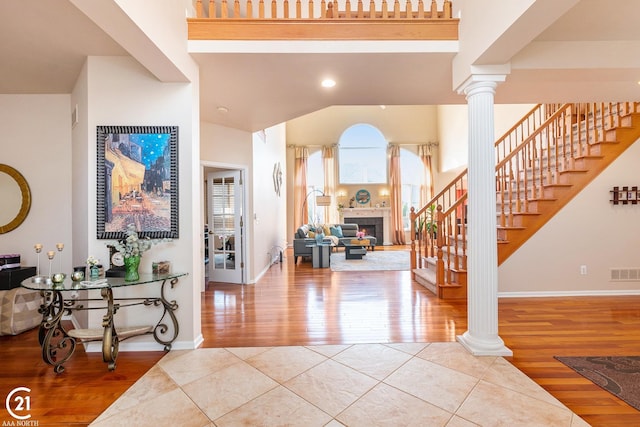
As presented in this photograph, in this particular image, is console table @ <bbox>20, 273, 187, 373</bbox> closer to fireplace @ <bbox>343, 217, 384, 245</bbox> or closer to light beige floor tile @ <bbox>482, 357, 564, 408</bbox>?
light beige floor tile @ <bbox>482, 357, 564, 408</bbox>

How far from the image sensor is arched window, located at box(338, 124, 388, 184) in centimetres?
1085

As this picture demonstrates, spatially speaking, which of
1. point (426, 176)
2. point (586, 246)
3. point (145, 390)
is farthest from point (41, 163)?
point (426, 176)

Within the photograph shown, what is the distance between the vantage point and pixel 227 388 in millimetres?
2115

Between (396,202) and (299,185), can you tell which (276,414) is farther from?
(396,202)

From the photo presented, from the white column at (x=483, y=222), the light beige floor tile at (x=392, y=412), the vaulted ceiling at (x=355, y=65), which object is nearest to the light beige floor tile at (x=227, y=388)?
the light beige floor tile at (x=392, y=412)

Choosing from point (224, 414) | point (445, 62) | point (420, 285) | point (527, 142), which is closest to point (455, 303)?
point (420, 285)

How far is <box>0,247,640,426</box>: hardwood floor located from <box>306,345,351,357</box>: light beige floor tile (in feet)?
0.34

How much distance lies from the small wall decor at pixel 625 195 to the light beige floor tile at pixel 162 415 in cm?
554

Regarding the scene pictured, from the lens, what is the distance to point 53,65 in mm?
2787

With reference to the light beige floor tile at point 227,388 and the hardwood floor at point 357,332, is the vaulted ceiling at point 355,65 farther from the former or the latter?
the light beige floor tile at point 227,388

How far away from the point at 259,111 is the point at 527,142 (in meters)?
3.92

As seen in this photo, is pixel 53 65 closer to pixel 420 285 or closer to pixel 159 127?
pixel 159 127

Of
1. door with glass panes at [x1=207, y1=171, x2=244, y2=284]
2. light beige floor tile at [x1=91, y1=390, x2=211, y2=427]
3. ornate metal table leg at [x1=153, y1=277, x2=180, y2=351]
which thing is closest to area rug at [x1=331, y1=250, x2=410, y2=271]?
door with glass panes at [x1=207, y1=171, x2=244, y2=284]

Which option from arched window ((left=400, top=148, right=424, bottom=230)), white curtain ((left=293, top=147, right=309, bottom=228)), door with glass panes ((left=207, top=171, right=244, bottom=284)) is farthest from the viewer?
arched window ((left=400, top=148, right=424, bottom=230))
